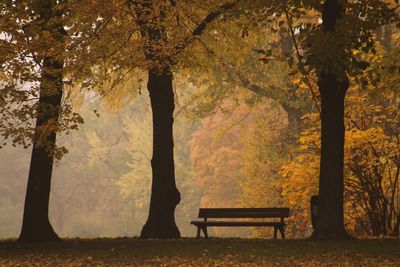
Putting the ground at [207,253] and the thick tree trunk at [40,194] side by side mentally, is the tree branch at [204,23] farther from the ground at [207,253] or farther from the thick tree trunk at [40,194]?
the ground at [207,253]

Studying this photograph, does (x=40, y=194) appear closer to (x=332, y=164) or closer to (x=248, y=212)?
(x=248, y=212)

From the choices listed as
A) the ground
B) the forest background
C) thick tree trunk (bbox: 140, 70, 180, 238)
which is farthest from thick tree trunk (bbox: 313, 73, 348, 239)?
thick tree trunk (bbox: 140, 70, 180, 238)

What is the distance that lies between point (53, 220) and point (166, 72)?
4819 cm

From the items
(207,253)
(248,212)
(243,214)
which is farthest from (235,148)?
(207,253)

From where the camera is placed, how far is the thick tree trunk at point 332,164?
13.6 metres

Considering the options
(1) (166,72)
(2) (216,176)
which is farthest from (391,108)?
(2) (216,176)

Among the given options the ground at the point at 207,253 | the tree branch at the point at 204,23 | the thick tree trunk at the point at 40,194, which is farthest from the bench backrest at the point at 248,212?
the tree branch at the point at 204,23

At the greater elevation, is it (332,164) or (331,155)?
(331,155)

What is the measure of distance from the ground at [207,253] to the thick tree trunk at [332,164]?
0.57 m

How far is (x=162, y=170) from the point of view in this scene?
16.4 meters

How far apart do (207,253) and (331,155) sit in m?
3.55

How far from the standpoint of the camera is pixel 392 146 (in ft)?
59.1

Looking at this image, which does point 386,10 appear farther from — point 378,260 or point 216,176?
point 216,176

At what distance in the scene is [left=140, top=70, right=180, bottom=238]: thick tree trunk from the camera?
1617 centimetres
